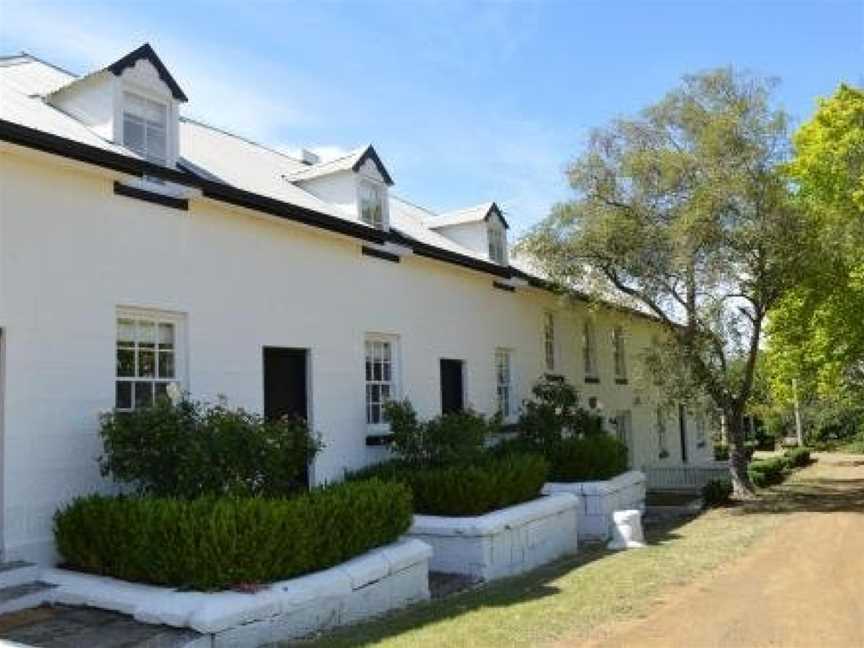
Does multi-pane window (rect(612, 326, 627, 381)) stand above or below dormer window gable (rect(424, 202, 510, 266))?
below

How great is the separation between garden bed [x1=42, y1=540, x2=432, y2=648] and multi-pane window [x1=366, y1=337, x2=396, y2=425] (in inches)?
195

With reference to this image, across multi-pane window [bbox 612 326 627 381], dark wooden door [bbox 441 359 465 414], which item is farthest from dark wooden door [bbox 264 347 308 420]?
multi-pane window [bbox 612 326 627 381]

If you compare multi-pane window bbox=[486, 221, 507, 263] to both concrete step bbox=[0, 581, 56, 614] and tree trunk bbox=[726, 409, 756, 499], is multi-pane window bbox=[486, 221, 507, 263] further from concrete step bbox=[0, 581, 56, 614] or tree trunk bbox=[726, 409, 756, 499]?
concrete step bbox=[0, 581, 56, 614]

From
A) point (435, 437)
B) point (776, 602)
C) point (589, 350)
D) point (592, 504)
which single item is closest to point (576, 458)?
point (592, 504)

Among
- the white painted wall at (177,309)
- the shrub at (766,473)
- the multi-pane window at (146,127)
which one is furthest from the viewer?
the shrub at (766,473)

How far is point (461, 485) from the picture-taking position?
12055 millimetres

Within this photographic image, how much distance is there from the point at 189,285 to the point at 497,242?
9330mm

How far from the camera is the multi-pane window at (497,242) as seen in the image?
1886cm

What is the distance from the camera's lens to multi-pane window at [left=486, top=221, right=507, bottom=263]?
18.9 m

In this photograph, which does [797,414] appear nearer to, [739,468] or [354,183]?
[739,468]

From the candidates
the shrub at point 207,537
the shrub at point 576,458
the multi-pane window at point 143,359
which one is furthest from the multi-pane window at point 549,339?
the shrub at point 207,537

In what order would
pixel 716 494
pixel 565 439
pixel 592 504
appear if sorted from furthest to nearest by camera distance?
pixel 716 494, pixel 565 439, pixel 592 504

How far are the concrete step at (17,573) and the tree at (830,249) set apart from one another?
15262 mm

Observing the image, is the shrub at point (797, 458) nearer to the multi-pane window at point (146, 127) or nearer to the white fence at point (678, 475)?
the white fence at point (678, 475)
